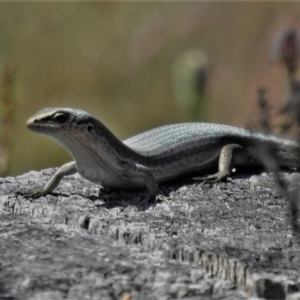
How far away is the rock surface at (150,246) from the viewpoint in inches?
91.4

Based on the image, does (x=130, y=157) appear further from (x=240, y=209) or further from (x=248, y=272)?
(x=248, y=272)

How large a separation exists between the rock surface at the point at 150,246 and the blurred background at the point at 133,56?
5.14 metres

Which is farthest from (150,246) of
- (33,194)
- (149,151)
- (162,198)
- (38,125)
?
(149,151)

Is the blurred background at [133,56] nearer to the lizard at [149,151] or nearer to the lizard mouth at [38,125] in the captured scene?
the lizard at [149,151]

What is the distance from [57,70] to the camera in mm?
10758

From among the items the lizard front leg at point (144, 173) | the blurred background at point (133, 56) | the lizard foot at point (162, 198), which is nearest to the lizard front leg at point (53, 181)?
the lizard front leg at point (144, 173)

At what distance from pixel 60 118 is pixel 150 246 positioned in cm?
117

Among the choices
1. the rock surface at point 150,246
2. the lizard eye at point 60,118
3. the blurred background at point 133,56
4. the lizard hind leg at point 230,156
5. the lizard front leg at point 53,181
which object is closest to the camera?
the rock surface at point 150,246

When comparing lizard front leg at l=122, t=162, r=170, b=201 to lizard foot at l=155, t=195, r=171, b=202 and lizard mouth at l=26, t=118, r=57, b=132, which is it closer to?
lizard foot at l=155, t=195, r=171, b=202

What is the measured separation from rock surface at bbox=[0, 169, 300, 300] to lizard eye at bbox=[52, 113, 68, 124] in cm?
34

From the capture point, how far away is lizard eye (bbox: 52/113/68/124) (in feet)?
12.1

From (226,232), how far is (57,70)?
321 inches

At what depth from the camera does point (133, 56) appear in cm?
1129

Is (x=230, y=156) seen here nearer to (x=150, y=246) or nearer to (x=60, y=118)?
(x=60, y=118)
